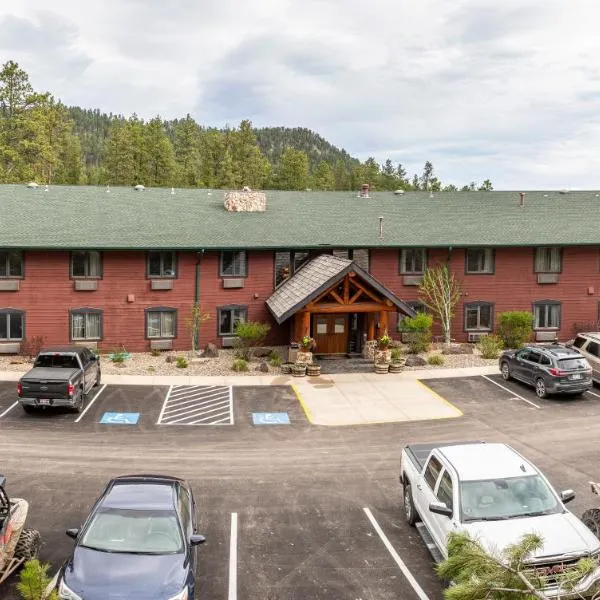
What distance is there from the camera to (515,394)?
24.6 metres

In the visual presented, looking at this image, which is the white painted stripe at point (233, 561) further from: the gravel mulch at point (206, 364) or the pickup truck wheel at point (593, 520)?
the gravel mulch at point (206, 364)

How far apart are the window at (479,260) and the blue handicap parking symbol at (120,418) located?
20.2 metres

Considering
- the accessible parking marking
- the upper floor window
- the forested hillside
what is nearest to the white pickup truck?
the accessible parking marking

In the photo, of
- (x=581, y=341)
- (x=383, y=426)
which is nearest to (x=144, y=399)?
(x=383, y=426)

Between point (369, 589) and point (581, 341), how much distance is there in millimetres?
19446

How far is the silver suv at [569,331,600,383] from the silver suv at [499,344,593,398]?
124cm

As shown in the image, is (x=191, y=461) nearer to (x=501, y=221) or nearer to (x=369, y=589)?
(x=369, y=589)

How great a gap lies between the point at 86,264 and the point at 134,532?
21764 millimetres

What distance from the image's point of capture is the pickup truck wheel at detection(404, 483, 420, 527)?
13.2 m

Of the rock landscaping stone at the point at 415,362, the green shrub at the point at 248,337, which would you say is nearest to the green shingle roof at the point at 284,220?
the green shrub at the point at 248,337

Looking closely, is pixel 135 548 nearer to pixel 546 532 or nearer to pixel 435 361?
pixel 546 532

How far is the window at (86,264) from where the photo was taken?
29.7 metres

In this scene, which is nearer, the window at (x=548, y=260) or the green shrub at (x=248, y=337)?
the green shrub at (x=248, y=337)

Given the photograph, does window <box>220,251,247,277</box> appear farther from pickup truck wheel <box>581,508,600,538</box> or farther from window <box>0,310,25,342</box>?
pickup truck wheel <box>581,508,600,538</box>
